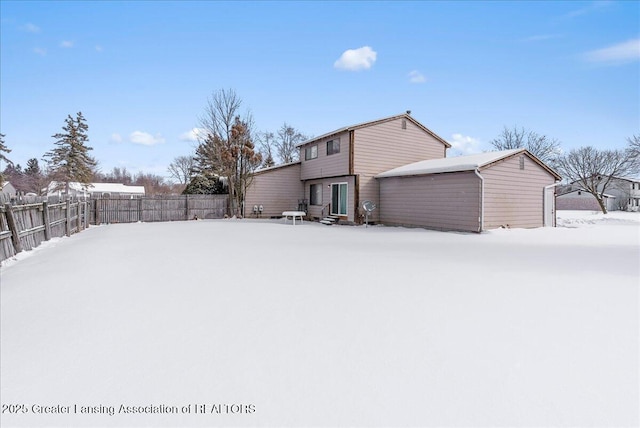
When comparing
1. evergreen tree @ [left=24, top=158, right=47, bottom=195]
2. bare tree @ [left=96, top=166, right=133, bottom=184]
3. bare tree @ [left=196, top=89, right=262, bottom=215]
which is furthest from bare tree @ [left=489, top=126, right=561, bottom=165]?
bare tree @ [left=96, top=166, right=133, bottom=184]

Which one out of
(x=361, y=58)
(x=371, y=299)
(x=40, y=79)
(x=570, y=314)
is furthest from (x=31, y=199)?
(x=361, y=58)

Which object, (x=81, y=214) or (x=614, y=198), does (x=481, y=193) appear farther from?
(x=614, y=198)

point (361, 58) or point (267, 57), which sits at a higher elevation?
point (361, 58)

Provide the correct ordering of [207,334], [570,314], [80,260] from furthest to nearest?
[80,260] < [570,314] < [207,334]

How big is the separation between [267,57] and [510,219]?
13.1 metres

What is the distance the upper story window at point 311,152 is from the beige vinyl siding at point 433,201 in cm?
457

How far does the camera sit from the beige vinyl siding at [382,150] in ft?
51.5

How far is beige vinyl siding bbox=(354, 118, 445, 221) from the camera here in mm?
15703

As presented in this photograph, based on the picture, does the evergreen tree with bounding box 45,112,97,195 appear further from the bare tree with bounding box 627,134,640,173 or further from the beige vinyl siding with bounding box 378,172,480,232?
the bare tree with bounding box 627,134,640,173

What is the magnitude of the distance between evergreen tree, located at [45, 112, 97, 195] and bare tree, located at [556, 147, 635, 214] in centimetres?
4725

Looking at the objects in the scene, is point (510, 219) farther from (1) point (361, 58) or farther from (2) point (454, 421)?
(1) point (361, 58)

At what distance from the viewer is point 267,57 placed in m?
16.8

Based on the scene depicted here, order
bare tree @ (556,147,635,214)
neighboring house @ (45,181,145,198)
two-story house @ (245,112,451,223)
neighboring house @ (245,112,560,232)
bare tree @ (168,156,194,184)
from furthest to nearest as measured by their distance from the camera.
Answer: bare tree @ (168,156,194,184)
neighboring house @ (45,181,145,198)
bare tree @ (556,147,635,214)
two-story house @ (245,112,451,223)
neighboring house @ (245,112,560,232)

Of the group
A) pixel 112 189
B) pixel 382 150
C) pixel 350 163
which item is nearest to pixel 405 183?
pixel 382 150
